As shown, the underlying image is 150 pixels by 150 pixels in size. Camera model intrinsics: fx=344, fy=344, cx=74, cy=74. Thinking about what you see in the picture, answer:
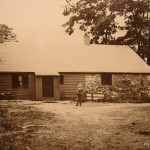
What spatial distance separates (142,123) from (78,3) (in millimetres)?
31488

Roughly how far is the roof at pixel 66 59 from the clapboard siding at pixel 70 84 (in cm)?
58

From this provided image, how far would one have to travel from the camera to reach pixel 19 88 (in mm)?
30859

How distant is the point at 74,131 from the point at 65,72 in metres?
18.1

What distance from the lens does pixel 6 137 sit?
12453mm

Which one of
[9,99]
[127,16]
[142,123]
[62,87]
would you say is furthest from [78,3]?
[142,123]

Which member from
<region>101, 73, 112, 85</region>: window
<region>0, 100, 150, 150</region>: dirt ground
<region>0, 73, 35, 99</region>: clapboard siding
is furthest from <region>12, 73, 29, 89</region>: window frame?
<region>0, 100, 150, 150</region>: dirt ground

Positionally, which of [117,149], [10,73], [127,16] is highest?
[127,16]

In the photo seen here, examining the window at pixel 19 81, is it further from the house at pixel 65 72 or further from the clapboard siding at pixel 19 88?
the clapboard siding at pixel 19 88

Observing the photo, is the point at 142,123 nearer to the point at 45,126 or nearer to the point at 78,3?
the point at 45,126

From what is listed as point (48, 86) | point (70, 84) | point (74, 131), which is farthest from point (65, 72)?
point (74, 131)

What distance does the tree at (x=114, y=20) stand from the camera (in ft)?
143

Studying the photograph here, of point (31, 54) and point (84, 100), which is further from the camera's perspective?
point (31, 54)

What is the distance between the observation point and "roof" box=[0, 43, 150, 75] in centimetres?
3172

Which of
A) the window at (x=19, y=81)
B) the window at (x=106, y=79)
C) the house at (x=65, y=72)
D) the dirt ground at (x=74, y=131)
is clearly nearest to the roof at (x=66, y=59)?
the house at (x=65, y=72)
